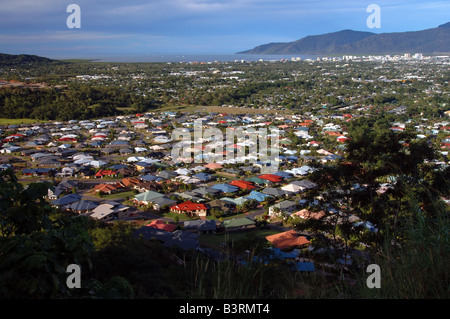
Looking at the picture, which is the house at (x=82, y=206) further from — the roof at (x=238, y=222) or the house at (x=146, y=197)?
the roof at (x=238, y=222)

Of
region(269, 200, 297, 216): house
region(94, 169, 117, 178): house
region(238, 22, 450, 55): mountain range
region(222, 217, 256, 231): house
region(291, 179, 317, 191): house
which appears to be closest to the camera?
region(222, 217, 256, 231): house

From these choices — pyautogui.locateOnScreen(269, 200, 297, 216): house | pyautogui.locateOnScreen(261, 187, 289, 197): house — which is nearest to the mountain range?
pyautogui.locateOnScreen(261, 187, 289, 197): house

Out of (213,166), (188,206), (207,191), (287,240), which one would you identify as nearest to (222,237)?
(287,240)

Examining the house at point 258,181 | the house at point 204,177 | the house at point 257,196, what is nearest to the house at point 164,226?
the house at point 257,196

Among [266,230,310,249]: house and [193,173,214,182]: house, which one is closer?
[266,230,310,249]: house

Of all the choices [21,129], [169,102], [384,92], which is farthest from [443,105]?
[21,129]

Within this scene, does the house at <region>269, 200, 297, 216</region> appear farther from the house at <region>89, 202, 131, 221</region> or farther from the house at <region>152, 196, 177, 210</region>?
the house at <region>89, 202, 131, 221</region>

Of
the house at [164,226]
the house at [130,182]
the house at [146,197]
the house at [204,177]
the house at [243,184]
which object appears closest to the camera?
the house at [164,226]
